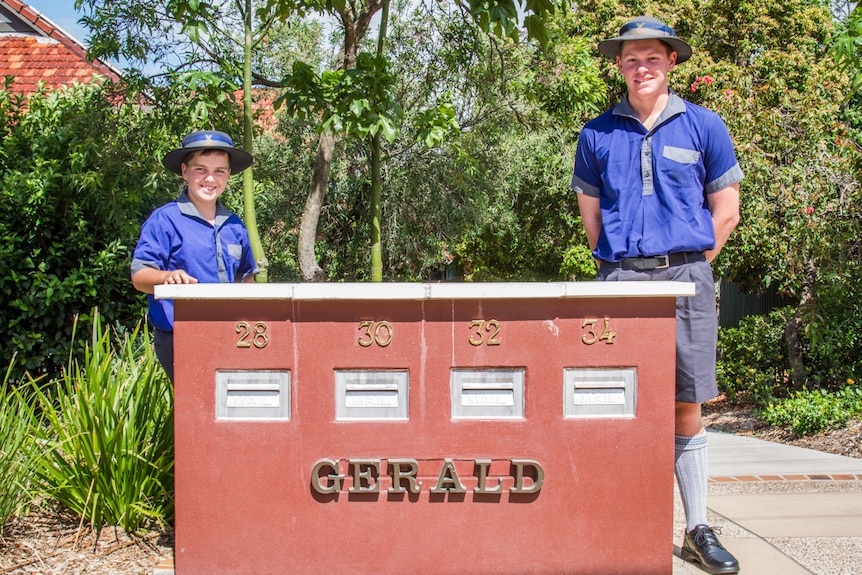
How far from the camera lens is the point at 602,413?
3512 millimetres

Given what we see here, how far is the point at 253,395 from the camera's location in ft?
11.5

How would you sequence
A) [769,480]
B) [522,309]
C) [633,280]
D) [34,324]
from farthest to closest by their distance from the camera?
[34,324] < [769,480] < [633,280] < [522,309]

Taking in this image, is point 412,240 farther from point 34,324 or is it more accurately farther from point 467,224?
point 34,324

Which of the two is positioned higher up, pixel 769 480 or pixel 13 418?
pixel 13 418

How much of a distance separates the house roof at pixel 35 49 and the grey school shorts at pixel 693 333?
1223 centimetres

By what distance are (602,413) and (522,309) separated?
52cm

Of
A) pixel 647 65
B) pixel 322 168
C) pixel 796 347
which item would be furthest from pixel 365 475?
pixel 796 347

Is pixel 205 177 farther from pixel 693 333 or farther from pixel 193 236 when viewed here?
pixel 693 333

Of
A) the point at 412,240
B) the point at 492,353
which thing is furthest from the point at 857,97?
the point at 492,353

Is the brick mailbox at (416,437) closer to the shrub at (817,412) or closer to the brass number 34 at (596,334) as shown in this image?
the brass number 34 at (596,334)

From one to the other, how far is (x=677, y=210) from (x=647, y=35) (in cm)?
75

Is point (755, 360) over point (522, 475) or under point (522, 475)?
under

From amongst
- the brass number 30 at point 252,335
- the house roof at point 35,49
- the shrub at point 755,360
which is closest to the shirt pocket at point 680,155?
the brass number 30 at point 252,335

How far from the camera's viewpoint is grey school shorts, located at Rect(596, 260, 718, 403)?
12.3 feet
